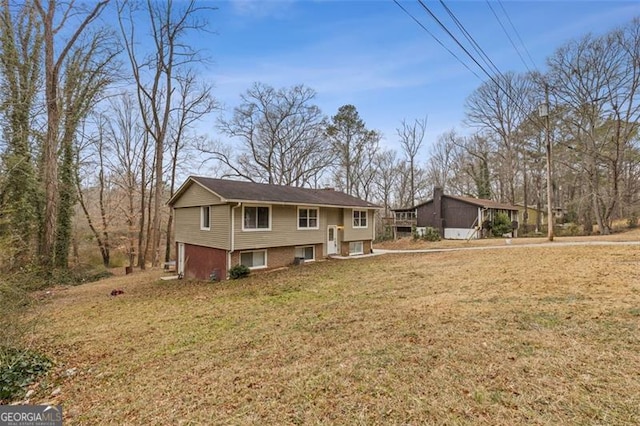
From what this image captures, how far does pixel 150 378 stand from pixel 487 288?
7.51m

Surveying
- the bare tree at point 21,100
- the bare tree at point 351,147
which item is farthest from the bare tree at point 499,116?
the bare tree at point 21,100

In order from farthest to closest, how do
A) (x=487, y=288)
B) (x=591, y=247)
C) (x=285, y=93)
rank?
(x=285, y=93) < (x=591, y=247) < (x=487, y=288)

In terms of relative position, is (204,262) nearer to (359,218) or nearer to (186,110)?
(359,218)

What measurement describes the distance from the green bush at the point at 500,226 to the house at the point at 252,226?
15788 millimetres

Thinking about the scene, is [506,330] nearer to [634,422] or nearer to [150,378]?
[634,422]

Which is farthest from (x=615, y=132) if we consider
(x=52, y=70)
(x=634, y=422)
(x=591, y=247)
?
(x=52, y=70)

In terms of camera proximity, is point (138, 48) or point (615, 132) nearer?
point (138, 48)

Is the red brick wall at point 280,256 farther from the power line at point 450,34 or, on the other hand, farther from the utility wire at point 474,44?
the utility wire at point 474,44

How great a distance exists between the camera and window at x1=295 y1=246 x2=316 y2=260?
15738 mm

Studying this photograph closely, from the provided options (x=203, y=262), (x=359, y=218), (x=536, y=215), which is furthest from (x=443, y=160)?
(x=203, y=262)

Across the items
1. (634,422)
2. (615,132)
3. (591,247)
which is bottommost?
(634,422)

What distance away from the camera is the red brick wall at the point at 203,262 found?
13085 millimetres

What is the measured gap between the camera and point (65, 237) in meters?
17.5

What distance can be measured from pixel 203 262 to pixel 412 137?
93.6 feet
